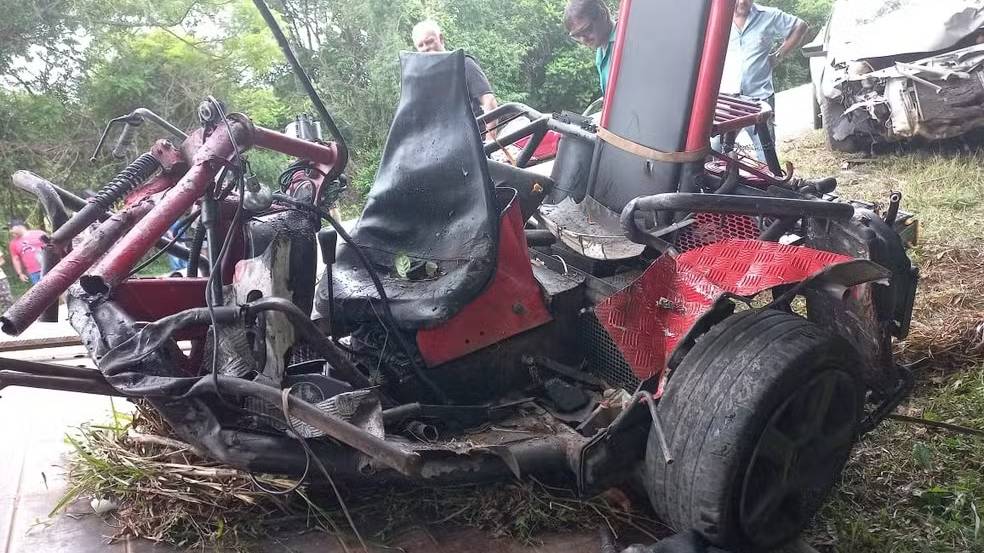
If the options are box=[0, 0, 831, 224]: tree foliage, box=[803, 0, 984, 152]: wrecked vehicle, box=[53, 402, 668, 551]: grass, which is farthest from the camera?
box=[0, 0, 831, 224]: tree foliage

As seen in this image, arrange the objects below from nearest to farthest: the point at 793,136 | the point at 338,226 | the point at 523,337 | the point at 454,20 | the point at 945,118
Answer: the point at 338,226, the point at 523,337, the point at 945,118, the point at 793,136, the point at 454,20

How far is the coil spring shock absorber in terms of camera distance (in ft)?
8.22

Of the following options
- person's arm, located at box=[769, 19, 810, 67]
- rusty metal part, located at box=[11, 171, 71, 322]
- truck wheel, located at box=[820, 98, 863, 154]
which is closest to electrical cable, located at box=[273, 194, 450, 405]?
rusty metal part, located at box=[11, 171, 71, 322]

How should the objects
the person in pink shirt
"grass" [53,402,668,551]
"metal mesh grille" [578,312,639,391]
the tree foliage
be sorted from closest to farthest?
"grass" [53,402,668,551], "metal mesh grille" [578,312,639,391], the person in pink shirt, the tree foliage

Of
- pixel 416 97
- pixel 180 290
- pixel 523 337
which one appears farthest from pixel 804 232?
pixel 180 290

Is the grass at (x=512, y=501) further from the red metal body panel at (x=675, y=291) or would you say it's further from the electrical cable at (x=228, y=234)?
the red metal body panel at (x=675, y=291)

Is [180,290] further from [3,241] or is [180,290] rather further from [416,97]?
[3,241]

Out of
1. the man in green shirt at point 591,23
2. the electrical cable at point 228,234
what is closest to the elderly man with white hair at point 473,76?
the man in green shirt at point 591,23

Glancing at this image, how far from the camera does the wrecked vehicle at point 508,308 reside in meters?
2.20

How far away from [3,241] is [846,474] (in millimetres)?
12553

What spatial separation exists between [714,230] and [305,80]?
1620 millimetres

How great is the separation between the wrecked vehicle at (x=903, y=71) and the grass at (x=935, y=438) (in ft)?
2.22

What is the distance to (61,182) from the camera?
11742mm

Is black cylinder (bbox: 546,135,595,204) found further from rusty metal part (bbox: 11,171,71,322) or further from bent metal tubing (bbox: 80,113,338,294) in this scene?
rusty metal part (bbox: 11,171,71,322)
